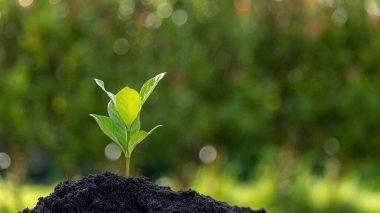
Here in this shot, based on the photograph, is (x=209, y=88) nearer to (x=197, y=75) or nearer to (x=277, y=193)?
(x=197, y=75)

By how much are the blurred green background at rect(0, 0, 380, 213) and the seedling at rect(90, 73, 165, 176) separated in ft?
16.5

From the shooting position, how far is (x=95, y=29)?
8234mm

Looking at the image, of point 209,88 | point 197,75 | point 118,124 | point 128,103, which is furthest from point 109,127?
point 209,88

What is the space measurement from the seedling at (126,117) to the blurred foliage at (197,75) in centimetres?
500

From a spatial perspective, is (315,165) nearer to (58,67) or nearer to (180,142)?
(180,142)

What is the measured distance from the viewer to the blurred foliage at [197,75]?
8094 mm

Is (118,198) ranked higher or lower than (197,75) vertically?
lower

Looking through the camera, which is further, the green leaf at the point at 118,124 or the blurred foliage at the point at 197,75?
the blurred foliage at the point at 197,75

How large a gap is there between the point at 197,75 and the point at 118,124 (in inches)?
230

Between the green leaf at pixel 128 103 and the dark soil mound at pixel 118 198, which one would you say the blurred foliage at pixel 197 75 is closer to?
the green leaf at pixel 128 103

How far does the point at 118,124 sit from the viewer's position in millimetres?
2967

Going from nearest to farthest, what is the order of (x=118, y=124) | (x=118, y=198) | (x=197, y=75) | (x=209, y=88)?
(x=118, y=198)
(x=118, y=124)
(x=197, y=75)
(x=209, y=88)

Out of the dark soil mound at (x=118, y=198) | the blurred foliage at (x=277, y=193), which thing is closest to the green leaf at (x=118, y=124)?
the dark soil mound at (x=118, y=198)

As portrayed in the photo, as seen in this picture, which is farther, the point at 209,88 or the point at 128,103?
the point at 209,88
